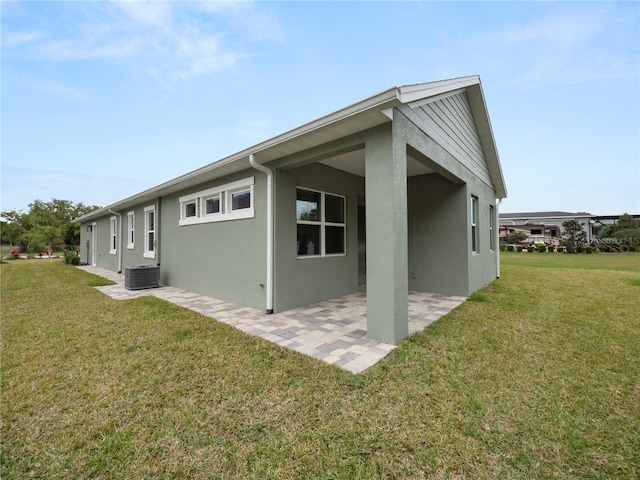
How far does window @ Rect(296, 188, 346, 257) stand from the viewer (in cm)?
564

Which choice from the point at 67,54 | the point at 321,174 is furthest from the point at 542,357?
the point at 67,54

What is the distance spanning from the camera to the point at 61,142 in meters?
12.5

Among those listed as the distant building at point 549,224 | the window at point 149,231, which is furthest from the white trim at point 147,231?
the distant building at point 549,224

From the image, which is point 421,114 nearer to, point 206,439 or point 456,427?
point 456,427

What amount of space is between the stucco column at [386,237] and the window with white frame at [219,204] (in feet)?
9.17

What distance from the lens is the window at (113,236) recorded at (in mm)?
12430

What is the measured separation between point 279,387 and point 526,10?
9.79 m

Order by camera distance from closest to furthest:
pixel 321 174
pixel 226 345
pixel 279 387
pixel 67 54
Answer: pixel 279 387 < pixel 226 345 < pixel 321 174 < pixel 67 54

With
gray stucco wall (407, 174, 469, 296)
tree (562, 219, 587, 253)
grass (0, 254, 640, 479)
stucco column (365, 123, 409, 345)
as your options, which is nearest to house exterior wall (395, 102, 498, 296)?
gray stucco wall (407, 174, 469, 296)

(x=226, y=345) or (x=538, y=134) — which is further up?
(x=538, y=134)

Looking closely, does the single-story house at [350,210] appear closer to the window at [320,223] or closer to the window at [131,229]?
the window at [320,223]

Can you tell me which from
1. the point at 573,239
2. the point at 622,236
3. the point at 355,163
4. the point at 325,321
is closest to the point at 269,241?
the point at 325,321

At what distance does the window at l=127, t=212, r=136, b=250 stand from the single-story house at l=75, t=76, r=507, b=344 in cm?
212

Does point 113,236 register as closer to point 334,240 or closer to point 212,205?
point 212,205
